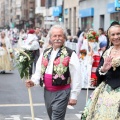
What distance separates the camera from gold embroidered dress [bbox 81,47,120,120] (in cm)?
604

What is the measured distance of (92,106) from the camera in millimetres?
6242

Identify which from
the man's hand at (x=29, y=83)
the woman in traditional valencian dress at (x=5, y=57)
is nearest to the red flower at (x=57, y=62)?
the man's hand at (x=29, y=83)

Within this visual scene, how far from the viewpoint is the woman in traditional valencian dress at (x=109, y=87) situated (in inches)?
237

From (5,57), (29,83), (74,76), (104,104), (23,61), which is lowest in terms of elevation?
(5,57)

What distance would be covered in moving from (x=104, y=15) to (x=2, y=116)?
2736 centimetres

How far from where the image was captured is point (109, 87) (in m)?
6.14

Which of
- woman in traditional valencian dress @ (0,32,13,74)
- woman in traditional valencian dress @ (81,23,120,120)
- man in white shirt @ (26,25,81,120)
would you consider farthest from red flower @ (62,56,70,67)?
woman in traditional valencian dress @ (0,32,13,74)

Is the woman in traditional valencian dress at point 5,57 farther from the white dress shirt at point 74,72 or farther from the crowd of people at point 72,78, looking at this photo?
the white dress shirt at point 74,72

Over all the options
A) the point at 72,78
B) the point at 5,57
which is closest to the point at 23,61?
the point at 72,78

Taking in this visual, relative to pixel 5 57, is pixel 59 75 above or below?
above

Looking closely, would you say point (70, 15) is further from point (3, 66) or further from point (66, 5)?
point (3, 66)

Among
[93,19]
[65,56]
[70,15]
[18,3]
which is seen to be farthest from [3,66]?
[18,3]

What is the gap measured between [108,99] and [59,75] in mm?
824

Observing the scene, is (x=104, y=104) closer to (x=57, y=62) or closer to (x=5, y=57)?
(x=57, y=62)
